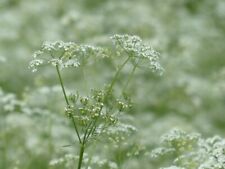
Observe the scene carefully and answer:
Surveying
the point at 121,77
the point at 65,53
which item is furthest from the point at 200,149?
the point at 121,77

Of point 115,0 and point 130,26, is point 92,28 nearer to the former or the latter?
point 130,26

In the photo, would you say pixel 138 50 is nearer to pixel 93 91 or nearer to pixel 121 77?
pixel 93 91

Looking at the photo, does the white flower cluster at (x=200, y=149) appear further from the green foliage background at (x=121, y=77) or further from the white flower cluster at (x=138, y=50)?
the green foliage background at (x=121, y=77)

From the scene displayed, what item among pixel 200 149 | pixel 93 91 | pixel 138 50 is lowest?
pixel 200 149

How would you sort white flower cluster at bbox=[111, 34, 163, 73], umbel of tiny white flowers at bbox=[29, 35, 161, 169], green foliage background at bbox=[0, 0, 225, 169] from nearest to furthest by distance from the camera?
umbel of tiny white flowers at bbox=[29, 35, 161, 169]
white flower cluster at bbox=[111, 34, 163, 73]
green foliage background at bbox=[0, 0, 225, 169]

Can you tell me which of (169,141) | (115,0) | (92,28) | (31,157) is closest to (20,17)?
(115,0)

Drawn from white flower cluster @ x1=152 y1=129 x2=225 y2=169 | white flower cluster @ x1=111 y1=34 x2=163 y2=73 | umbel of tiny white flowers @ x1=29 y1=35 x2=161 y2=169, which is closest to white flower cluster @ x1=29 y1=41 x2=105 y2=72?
umbel of tiny white flowers @ x1=29 y1=35 x2=161 y2=169

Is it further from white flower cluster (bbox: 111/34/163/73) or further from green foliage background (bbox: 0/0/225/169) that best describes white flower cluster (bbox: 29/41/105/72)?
green foliage background (bbox: 0/0/225/169)
